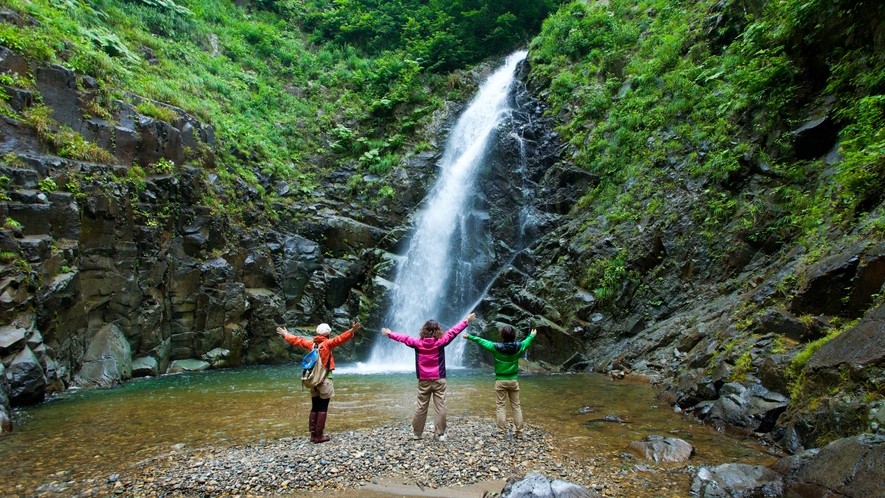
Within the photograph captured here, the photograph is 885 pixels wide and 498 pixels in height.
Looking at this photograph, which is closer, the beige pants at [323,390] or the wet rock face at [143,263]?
the beige pants at [323,390]

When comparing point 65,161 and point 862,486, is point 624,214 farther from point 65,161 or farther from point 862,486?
point 65,161

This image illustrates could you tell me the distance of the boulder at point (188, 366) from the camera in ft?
46.5

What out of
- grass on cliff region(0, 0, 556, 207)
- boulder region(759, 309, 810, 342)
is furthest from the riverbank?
grass on cliff region(0, 0, 556, 207)

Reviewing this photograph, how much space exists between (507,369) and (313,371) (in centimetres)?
269

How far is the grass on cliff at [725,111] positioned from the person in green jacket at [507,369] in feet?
18.2

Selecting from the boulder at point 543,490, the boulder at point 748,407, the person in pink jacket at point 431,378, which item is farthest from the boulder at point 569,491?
the boulder at point 748,407

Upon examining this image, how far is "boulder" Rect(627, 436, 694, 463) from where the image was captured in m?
5.15

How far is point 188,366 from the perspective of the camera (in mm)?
14352

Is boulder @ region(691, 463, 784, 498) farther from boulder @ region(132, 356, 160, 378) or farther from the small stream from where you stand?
boulder @ region(132, 356, 160, 378)

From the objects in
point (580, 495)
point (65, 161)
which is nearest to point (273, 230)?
point (65, 161)

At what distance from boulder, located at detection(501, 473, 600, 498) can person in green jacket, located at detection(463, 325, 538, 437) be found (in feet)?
6.51

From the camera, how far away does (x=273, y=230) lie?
1883 centimetres

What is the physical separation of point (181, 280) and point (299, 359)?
5619mm

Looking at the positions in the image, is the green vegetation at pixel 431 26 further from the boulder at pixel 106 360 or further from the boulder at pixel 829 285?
the boulder at pixel 829 285
